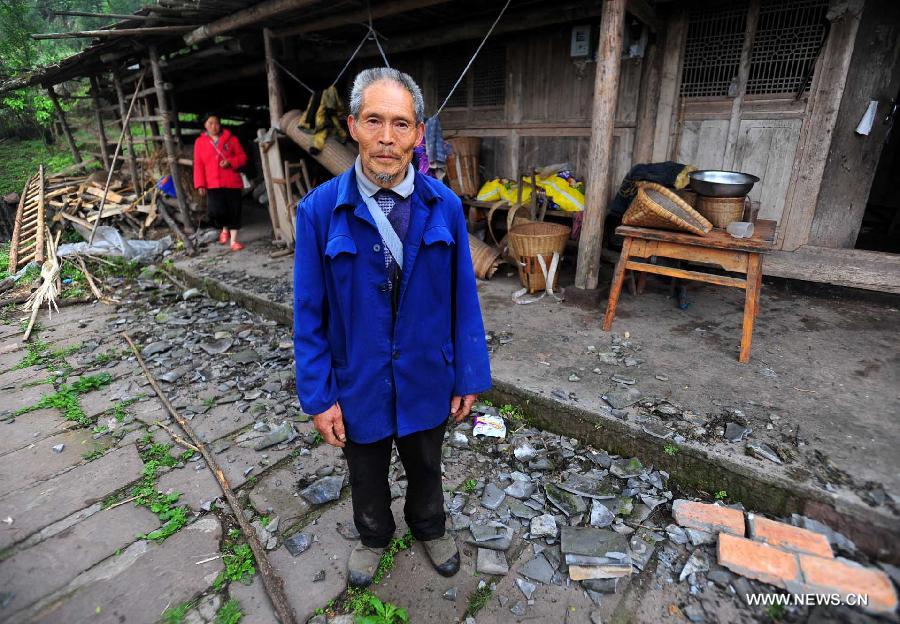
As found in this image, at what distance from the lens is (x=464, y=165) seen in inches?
270

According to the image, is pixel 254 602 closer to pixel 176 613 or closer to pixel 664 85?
pixel 176 613

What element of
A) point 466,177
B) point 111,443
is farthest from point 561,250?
point 111,443

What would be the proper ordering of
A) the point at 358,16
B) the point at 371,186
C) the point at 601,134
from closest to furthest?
the point at 371,186 → the point at 601,134 → the point at 358,16

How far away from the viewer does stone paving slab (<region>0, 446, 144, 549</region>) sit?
9.25 ft

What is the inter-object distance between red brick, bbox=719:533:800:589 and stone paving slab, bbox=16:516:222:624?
2.61m

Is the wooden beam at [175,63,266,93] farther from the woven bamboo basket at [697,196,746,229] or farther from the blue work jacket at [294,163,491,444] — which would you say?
the blue work jacket at [294,163,491,444]

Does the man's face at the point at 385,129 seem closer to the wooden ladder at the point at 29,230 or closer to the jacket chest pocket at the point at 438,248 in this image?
the jacket chest pocket at the point at 438,248

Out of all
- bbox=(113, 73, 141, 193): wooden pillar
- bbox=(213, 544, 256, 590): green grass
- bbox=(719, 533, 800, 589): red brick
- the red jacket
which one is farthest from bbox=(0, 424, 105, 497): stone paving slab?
bbox=(113, 73, 141, 193): wooden pillar

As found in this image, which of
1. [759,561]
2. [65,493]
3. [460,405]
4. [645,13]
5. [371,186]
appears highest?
[645,13]

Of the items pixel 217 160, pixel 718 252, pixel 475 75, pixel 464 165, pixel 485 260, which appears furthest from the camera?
pixel 217 160

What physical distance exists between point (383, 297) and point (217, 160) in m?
7.03

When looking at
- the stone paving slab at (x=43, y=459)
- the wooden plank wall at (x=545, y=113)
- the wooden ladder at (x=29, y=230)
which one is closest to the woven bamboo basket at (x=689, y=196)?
the wooden plank wall at (x=545, y=113)

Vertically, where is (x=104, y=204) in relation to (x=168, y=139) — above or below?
below

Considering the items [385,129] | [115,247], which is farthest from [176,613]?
[115,247]
